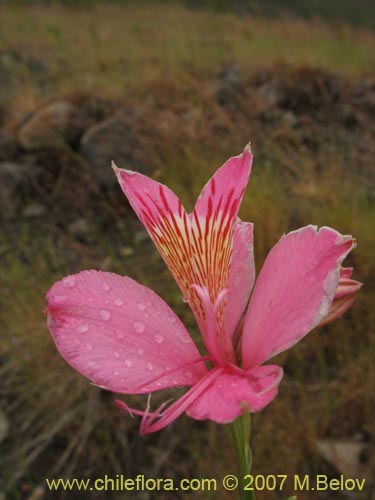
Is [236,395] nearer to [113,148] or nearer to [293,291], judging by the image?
[293,291]

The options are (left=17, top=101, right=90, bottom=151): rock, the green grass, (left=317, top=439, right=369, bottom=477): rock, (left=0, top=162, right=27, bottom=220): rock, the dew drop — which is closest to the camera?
the dew drop

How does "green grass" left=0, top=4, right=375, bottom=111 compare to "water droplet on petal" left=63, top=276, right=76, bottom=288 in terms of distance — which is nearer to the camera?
"water droplet on petal" left=63, top=276, right=76, bottom=288

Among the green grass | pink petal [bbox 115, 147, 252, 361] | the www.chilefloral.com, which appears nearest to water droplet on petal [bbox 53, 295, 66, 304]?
pink petal [bbox 115, 147, 252, 361]

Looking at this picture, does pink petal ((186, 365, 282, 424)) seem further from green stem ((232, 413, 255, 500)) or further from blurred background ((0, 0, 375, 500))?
blurred background ((0, 0, 375, 500))

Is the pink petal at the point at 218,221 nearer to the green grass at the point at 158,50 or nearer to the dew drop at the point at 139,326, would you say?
the dew drop at the point at 139,326

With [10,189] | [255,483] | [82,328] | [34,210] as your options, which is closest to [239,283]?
[82,328]

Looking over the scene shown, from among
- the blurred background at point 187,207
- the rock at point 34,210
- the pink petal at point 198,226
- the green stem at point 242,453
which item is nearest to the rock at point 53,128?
the blurred background at point 187,207
